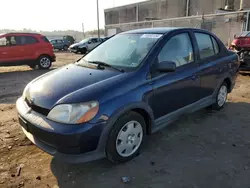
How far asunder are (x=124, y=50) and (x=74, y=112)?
144 centimetres

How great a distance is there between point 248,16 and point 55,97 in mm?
18244

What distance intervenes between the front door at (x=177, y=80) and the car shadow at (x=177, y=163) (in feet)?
1.70

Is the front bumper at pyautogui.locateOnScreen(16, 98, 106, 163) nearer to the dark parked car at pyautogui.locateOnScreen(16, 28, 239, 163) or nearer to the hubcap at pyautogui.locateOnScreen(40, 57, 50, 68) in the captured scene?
the dark parked car at pyautogui.locateOnScreen(16, 28, 239, 163)

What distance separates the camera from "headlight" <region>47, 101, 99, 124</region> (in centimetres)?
250

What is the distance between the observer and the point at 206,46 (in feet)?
13.8

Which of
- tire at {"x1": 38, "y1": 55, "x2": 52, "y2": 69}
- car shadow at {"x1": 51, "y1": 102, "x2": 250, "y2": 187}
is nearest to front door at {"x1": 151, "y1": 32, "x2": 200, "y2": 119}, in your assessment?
car shadow at {"x1": 51, "y1": 102, "x2": 250, "y2": 187}

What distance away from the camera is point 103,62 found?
11.3ft

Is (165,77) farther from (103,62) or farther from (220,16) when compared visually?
(220,16)

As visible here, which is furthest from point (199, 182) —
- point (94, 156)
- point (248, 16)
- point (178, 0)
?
point (178, 0)

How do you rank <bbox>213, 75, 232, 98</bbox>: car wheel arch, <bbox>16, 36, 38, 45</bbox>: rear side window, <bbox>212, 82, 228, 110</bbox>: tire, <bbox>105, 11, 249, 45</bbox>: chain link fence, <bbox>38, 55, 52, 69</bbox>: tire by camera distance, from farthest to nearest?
<bbox>105, 11, 249, 45</bbox>: chain link fence → <bbox>38, 55, 52, 69</bbox>: tire → <bbox>16, 36, 38, 45</bbox>: rear side window → <bbox>212, 82, 228, 110</bbox>: tire → <bbox>213, 75, 232, 98</bbox>: car wheel arch

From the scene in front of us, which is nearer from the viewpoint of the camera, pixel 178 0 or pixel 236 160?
pixel 236 160

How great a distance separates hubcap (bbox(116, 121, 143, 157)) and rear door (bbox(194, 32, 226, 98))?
1.58m

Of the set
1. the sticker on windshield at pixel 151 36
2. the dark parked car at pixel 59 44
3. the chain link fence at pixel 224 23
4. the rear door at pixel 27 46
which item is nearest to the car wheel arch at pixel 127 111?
the sticker on windshield at pixel 151 36

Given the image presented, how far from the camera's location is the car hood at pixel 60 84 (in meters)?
2.73
